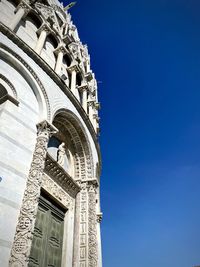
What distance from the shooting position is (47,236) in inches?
267

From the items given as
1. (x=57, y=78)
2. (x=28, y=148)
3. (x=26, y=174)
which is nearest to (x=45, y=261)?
(x=26, y=174)

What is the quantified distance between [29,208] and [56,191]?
2901mm

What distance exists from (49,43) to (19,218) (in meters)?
9.30

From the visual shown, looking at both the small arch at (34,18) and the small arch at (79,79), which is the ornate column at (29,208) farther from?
the small arch at (79,79)

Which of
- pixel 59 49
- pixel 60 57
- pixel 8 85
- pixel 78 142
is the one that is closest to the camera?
pixel 8 85

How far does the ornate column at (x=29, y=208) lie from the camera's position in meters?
4.29

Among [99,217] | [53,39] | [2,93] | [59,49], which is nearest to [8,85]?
[2,93]

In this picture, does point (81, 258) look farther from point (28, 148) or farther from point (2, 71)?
point (2, 71)

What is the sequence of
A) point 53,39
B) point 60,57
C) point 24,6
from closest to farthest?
point 24,6, point 60,57, point 53,39

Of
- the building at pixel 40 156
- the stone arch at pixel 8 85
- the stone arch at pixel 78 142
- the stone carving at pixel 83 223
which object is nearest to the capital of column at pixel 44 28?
the building at pixel 40 156

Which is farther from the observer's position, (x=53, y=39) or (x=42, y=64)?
(x=53, y=39)

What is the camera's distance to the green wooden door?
6132 mm

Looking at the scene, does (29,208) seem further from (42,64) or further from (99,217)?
(99,217)

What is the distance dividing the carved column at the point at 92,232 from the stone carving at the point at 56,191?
0.82 m
